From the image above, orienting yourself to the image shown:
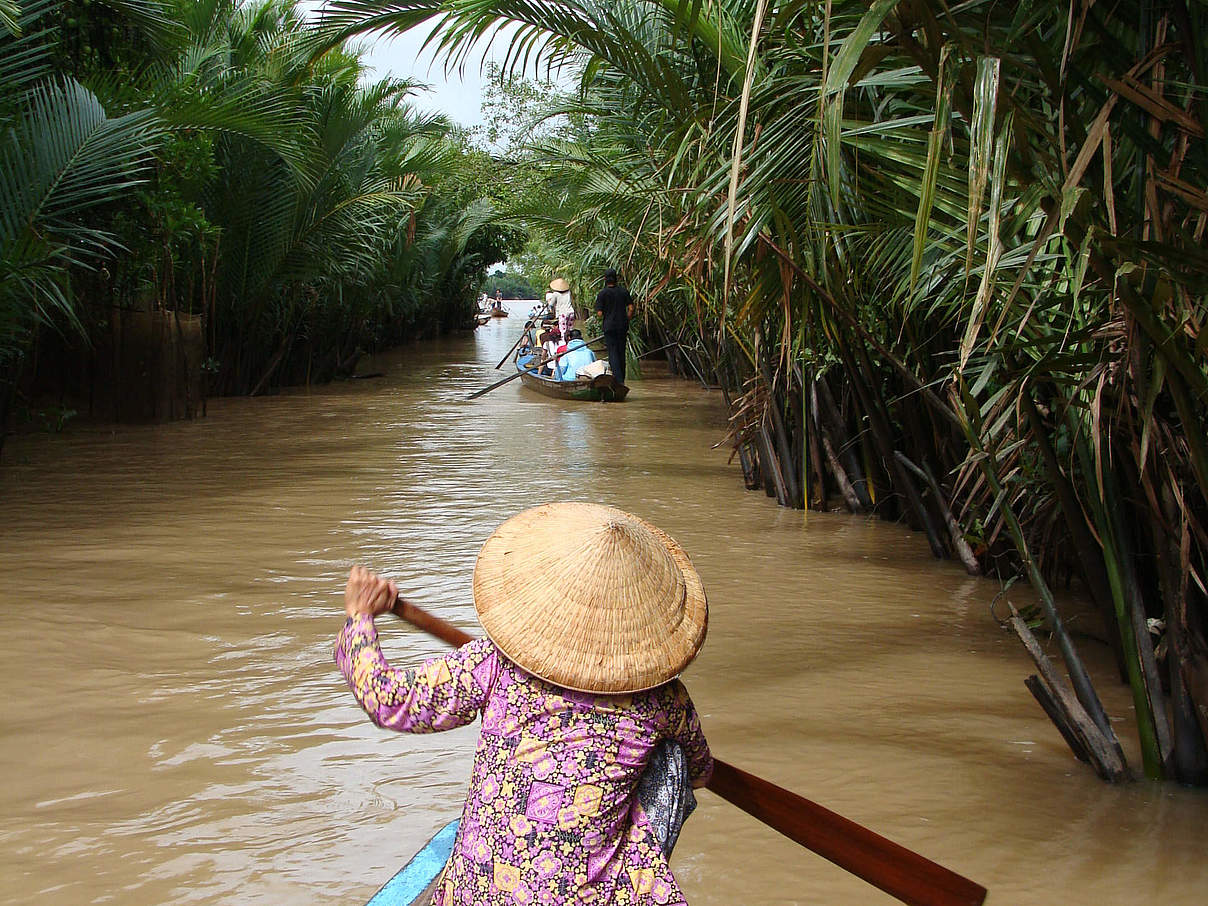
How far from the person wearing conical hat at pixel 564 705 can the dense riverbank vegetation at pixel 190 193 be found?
3334mm

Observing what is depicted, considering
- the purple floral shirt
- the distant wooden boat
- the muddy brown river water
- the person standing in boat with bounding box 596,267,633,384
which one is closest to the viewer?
the purple floral shirt

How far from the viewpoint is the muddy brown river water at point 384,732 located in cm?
311

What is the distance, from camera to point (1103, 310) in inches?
129

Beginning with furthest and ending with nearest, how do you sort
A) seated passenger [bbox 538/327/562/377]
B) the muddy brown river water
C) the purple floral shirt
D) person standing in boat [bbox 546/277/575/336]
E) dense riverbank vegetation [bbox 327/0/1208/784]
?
1. person standing in boat [bbox 546/277/575/336]
2. seated passenger [bbox 538/327/562/377]
3. the muddy brown river water
4. dense riverbank vegetation [bbox 327/0/1208/784]
5. the purple floral shirt

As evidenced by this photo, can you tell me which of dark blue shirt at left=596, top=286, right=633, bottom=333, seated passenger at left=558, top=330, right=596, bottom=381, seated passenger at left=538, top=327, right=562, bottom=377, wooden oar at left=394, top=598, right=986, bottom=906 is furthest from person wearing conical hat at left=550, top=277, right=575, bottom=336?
wooden oar at left=394, top=598, right=986, bottom=906

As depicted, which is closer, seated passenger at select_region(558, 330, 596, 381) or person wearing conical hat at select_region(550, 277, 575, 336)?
seated passenger at select_region(558, 330, 596, 381)

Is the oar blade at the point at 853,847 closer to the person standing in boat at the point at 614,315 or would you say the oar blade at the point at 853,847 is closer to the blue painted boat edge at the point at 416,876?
the blue painted boat edge at the point at 416,876

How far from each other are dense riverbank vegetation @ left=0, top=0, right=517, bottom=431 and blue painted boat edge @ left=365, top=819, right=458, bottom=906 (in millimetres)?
3324

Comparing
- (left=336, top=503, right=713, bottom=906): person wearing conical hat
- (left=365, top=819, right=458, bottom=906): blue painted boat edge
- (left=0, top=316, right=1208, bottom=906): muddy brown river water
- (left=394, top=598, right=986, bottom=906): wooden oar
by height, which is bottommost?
(left=0, top=316, right=1208, bottom=906): muddy brown river water

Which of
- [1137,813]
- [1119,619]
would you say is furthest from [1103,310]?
[1137,813]

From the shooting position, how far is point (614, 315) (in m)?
15.7

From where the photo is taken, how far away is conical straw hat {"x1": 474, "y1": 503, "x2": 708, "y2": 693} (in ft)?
6.55

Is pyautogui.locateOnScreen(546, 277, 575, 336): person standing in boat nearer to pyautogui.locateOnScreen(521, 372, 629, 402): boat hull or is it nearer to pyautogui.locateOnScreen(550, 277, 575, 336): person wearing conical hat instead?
pyautogui.locateOnScreen(550, 277, 575, 336): person wearing conical hat

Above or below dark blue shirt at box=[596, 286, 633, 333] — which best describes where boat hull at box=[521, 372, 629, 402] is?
below
